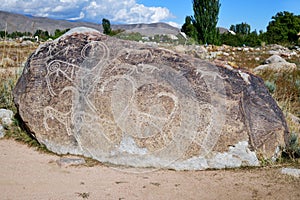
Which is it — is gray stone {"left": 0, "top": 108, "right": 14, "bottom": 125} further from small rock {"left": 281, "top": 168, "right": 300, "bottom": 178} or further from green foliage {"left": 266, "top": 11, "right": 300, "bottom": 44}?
green foliage {"left": 266, "top": 11, "right": 300, "bottom": 44}

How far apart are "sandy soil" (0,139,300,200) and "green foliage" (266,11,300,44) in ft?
113

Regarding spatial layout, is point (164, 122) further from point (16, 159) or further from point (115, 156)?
point (16, 159)

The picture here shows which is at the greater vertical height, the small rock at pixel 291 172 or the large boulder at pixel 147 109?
the large boulder at pixel 147 109

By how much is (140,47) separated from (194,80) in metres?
0.89

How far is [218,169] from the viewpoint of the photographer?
13.7ft

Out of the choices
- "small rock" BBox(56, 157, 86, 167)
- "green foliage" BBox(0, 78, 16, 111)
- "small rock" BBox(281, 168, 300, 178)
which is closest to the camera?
"small rock" BBox(281, 168, 300, 178)

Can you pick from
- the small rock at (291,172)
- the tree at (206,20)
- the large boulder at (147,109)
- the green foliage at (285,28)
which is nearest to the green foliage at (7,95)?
the large boulder at (147,109)

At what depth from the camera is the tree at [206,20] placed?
1075 inches

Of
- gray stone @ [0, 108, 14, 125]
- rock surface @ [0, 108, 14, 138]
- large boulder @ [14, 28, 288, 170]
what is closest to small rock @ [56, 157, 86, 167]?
large boulder @ [14, 28, 288, 170]

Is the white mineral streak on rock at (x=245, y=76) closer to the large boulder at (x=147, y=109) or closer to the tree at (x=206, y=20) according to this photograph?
the large boulder at (x=147, y=109)

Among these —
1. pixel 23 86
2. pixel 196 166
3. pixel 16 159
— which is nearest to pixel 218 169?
pixel 196 166

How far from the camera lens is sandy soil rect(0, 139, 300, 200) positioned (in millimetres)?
3512

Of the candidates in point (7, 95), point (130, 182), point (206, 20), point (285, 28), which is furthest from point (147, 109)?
point (285, 28)

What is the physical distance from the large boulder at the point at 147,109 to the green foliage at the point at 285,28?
33.6 meters
